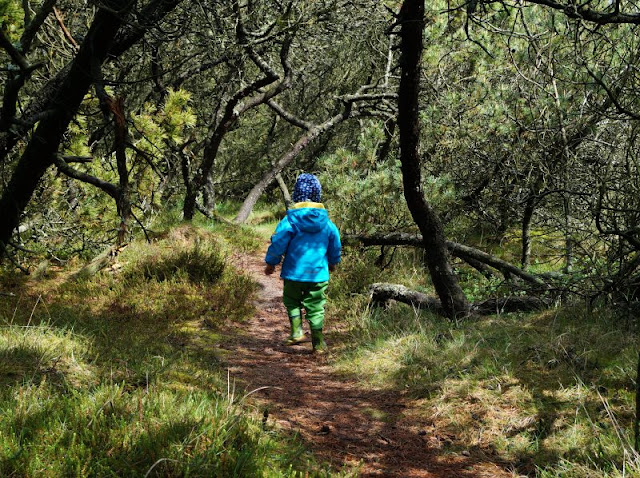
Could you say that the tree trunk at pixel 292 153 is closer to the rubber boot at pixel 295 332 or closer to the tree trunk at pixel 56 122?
the rubber boot at pixel 295 332

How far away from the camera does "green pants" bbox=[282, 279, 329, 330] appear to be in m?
6.43

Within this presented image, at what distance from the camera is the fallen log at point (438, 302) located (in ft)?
20.5

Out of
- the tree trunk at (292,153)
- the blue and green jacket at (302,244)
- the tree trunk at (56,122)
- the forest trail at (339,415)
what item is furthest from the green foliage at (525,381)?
the tree trunk at (292,153)

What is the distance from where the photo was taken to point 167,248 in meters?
8.66

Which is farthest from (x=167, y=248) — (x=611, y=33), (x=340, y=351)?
(x=611, y=33)

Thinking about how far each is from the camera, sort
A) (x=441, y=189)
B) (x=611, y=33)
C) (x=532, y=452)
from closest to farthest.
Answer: (x=532, y=452) < (x=611, y=33) < (x=441, y=189)

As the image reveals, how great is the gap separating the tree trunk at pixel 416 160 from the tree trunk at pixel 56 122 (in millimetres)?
2654

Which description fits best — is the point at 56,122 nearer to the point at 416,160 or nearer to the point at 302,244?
the point at 302,244

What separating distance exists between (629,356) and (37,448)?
398 cm

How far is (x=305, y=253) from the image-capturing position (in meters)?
6.40

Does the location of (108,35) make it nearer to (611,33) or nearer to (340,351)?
(340,351)

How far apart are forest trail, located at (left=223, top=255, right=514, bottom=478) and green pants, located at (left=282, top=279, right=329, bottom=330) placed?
1.39 ft

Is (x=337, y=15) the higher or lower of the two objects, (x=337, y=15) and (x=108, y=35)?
the higher

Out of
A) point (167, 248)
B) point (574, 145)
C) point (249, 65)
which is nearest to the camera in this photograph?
point (574, 145)
